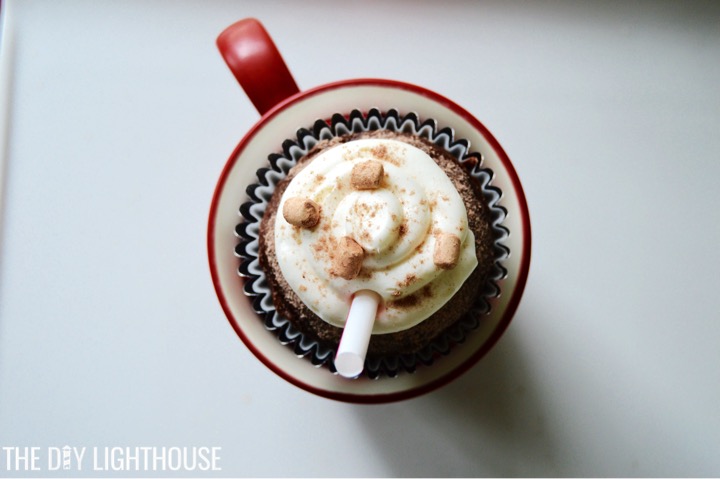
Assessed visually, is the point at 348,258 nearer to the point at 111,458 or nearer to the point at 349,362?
the point at 349,362

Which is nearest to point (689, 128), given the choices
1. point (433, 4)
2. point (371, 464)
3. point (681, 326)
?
point (681, 326)

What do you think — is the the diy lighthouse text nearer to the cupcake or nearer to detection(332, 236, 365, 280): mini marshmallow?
the cupcake

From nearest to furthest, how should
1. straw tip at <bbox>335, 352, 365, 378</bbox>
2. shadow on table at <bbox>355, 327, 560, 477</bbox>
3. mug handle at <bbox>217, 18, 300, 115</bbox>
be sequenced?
straw tip at <bbox>335, 352, 365, 378</bbox> → mug handle at <bbox>217, 18, 300, 115</bbox> → shadow on table at <bbox>355, 327, 560, 477</bbox>

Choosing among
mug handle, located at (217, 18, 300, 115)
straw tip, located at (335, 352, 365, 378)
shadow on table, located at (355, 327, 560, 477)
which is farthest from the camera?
shadow on table, located at (355, 327, 560, 477)

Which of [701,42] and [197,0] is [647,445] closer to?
[701,42]

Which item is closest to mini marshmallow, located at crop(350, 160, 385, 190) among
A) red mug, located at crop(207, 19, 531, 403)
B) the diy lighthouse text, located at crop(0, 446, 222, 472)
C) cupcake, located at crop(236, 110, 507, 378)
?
cupcake, located at crop(236, 110, 507, 378)

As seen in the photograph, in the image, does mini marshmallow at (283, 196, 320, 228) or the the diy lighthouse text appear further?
the the diy lighthouse text
